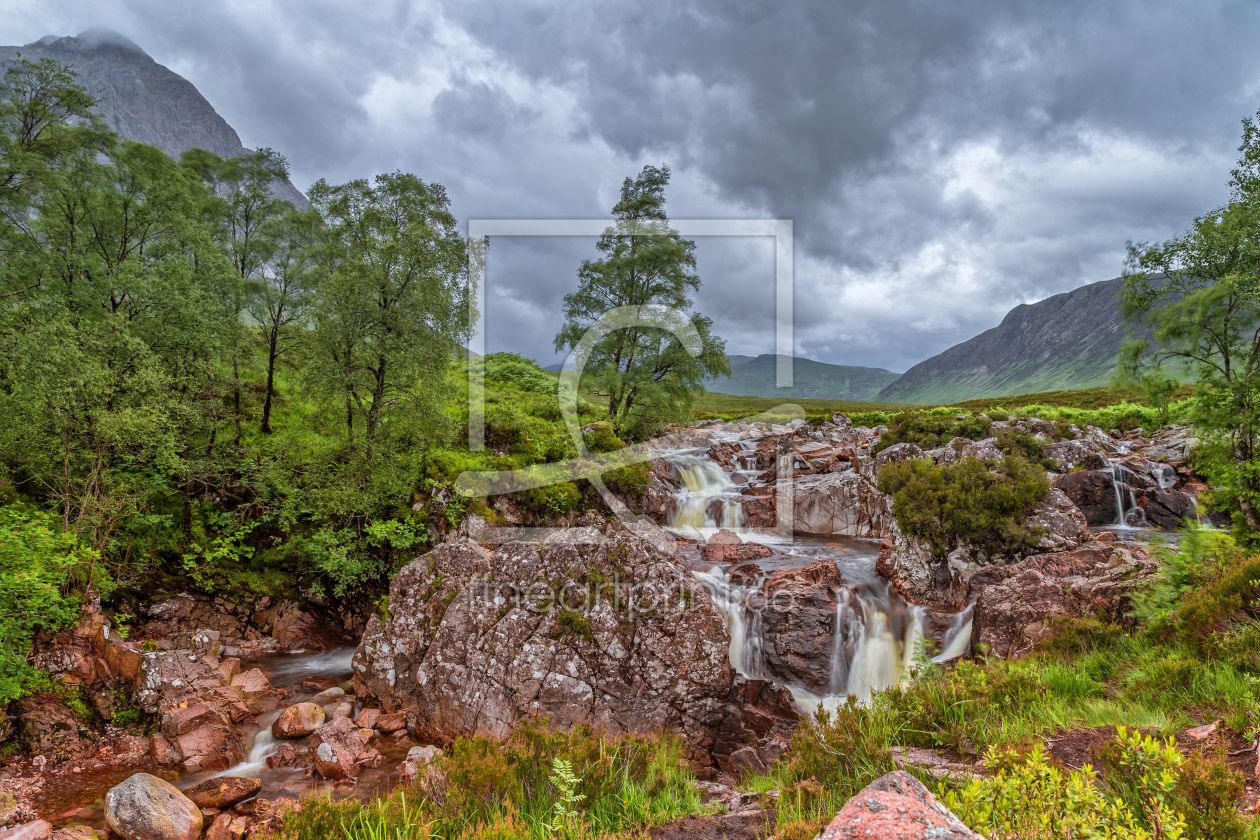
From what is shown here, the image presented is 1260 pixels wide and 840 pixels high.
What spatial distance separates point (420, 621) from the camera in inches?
473

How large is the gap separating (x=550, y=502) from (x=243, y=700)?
987 cm

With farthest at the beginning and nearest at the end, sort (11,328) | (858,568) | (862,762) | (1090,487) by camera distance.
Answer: (1090,487) < (858,568) < (11,328) < (862,762)

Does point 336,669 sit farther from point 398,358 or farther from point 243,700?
point 398,358

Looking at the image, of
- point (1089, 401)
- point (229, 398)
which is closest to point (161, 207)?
point (229, 398)

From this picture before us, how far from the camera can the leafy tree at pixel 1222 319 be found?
44.2ft

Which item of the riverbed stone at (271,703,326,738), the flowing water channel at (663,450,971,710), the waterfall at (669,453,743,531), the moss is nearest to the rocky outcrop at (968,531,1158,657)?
the flowing water channel at (663,450,971,710)

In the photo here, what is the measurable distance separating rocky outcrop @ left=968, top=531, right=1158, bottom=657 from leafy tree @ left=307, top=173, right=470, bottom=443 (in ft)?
53.3

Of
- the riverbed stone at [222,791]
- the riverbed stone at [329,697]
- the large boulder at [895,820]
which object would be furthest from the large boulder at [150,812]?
the large boulder at [895,820]

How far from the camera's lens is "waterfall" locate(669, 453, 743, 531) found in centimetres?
2381

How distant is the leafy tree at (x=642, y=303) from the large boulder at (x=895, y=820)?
73.3 ft

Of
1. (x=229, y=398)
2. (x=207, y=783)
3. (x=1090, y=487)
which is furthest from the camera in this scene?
(x=1090, y=487)

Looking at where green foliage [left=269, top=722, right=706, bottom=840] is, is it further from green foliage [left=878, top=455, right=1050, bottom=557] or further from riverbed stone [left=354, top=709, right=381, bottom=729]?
green foliage [left=878, top=455, right=1050, bottom=557]

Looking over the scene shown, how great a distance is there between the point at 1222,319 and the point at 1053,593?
12.9m

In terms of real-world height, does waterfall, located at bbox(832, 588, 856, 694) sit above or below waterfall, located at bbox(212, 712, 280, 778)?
above
